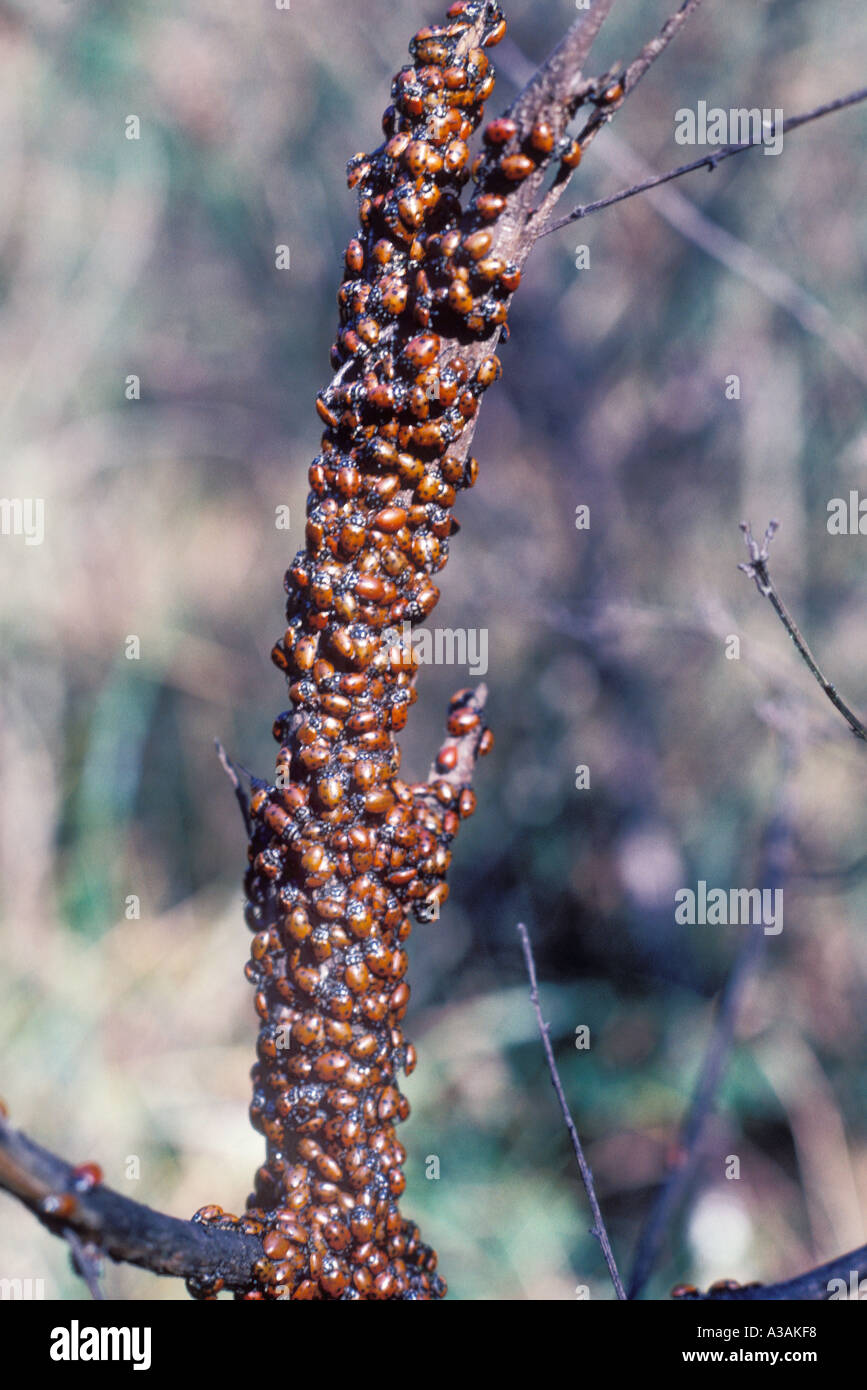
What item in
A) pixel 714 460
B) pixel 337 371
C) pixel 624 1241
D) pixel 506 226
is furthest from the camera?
pixel 714 460

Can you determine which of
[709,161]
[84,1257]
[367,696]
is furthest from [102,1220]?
[709,161]

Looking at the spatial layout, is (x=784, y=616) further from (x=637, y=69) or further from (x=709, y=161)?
(x=637, y=69)

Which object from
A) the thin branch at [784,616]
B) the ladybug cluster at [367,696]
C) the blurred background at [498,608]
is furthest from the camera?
the blurred background at [498,608]

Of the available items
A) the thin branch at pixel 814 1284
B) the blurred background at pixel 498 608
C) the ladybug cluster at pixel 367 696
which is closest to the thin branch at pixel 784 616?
the ladybug cluster at pixel 367 696

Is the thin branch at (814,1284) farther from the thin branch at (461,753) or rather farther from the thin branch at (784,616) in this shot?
the thin branch at (461,753)

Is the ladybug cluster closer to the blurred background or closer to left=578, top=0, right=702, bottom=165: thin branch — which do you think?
left=578, top=0, right=702, bottom=165: thin branch
